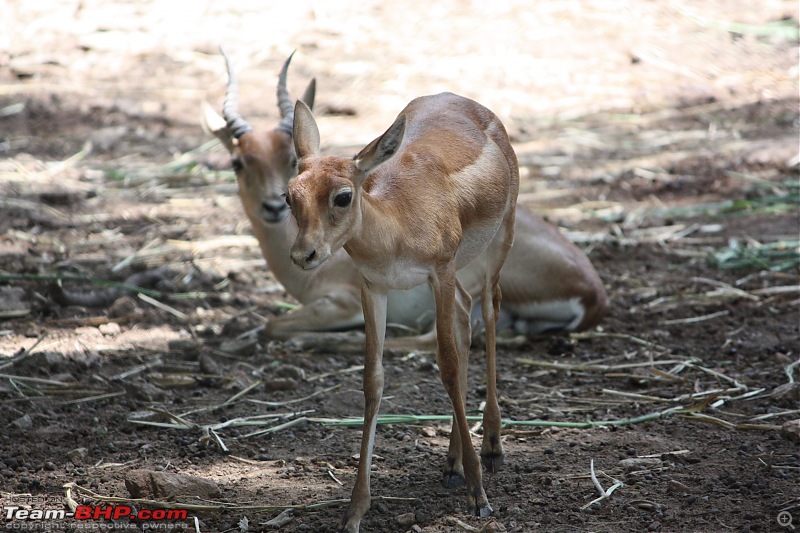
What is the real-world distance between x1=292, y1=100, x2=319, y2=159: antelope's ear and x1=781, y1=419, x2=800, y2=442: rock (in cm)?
244

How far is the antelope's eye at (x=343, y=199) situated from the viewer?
3162 millimetres

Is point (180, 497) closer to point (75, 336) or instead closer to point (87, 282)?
point (75, 336)

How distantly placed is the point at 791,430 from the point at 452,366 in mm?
1717

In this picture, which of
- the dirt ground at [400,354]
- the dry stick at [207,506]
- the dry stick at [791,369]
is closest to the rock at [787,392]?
the dirt ground at [400,354]

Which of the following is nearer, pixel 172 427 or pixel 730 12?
pixel 172 427

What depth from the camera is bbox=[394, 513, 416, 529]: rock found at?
3.50 meters

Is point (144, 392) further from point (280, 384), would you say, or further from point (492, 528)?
point (492, 528)

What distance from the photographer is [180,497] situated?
12.0 feet

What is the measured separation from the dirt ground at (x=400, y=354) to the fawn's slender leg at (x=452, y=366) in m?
0.09

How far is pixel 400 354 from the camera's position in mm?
5898

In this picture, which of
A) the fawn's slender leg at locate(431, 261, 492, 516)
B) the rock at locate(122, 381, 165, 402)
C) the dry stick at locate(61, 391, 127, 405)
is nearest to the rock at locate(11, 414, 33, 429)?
the dry stick at locate(61, 391, 127, 405)

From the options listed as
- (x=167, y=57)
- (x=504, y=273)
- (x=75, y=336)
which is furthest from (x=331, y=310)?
(x=167, y=57)

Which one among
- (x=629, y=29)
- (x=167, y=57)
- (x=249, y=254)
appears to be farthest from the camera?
(x=629, y=29)

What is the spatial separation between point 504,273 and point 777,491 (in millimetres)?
2792
